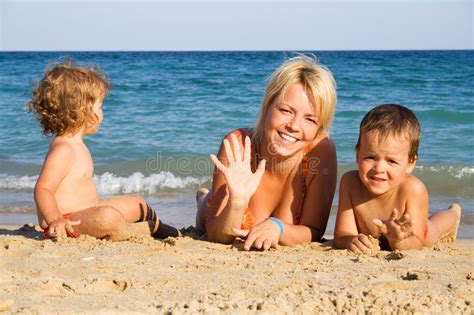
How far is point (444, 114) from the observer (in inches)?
455

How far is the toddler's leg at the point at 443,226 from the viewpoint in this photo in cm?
405

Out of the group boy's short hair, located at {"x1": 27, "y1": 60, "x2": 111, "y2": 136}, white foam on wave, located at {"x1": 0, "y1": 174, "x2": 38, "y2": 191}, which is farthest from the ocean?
boy's short hair, located at {"x1": 27, "y1": 60, "x2": 111, "y2": 136}

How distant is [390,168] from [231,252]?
105cm

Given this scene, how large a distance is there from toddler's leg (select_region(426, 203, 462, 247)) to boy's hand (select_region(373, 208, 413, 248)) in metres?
0.46

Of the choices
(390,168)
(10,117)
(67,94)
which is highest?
Result: (67,94)

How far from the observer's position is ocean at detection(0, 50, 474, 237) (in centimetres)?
674

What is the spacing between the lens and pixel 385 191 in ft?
12.4

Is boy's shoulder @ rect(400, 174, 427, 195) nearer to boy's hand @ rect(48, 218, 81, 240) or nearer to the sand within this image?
the sand

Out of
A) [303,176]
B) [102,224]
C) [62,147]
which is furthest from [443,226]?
[62,147]

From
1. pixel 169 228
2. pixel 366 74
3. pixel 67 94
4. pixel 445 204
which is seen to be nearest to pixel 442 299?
pixel 169 228

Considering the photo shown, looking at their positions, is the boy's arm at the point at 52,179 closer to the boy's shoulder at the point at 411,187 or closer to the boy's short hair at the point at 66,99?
the boy's short hair at the point at 66,99

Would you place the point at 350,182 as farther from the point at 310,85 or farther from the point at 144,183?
the point at 144,183

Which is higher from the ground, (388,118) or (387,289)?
(388,118)

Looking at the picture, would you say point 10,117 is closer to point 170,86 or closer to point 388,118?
point 170,86
